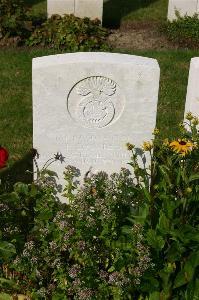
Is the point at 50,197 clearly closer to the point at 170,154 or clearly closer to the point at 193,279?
the point at 170,154

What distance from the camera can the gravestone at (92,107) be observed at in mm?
4035

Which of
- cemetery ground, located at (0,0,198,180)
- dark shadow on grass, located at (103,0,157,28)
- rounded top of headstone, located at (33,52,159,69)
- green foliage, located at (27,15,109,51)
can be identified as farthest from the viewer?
dark shadow on grass, located at (103,0,157,28)

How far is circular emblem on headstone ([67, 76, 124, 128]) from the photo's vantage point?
412cm

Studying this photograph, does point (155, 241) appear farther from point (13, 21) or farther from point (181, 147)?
point (13, 21)

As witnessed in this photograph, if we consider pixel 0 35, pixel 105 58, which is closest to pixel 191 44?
pixel 0 35

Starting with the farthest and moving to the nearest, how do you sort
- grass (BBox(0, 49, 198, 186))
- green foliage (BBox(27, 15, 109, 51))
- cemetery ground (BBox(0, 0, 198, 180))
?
green foliage (BBox(27, 15, 109, 51))
cemetery ground (BBox(0, 0, 198, 180))
grass (BBox(0, 49, 198, 186))

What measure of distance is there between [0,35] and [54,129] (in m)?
4.56

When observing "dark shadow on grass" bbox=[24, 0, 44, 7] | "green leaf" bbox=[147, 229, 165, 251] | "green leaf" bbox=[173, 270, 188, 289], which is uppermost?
"dark shadow on grass" bbox=[24, 0, 44, 7]

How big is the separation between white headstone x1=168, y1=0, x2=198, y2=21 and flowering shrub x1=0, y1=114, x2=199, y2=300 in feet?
18.1

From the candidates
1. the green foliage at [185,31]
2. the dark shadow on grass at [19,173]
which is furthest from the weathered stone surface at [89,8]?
the dark shadow on grass at [19,173]

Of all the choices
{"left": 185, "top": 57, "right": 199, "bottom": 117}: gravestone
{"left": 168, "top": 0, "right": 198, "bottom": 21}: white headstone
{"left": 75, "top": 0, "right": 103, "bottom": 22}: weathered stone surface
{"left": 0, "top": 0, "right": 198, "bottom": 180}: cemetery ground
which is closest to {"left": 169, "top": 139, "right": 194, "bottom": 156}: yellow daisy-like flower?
{"left": 185, "top": 57, "right": 199, "bottom": 117}: gravestone

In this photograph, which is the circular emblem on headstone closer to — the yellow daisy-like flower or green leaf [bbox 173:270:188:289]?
the yellow daisy-like flower

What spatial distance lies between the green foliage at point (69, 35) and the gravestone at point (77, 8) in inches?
13.5

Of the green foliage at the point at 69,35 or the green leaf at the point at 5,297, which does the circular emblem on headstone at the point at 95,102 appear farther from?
the green foliage at the point at 69,35
